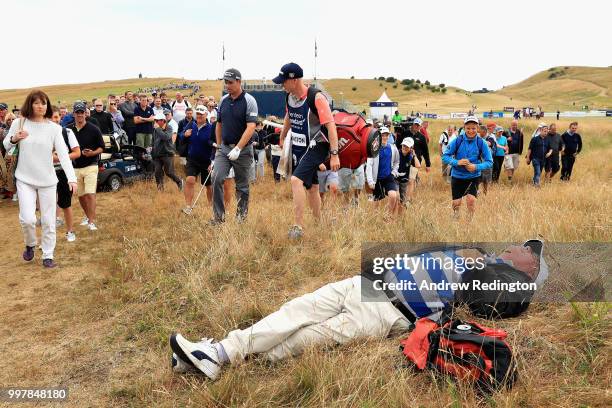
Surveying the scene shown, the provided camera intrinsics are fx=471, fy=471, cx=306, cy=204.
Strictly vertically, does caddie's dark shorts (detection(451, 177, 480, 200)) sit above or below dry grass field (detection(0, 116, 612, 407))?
above

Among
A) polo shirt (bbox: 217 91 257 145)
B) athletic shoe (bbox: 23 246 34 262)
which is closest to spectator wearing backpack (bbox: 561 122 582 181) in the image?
polo shirt (bbox: 217 91 257 145)

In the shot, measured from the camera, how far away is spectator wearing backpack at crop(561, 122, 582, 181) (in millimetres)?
14430

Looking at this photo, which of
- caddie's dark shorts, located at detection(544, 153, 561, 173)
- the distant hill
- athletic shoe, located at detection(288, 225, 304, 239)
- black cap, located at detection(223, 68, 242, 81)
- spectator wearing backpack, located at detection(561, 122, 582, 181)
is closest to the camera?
athletic shoe, located at detection(288, 225, 304, 239)

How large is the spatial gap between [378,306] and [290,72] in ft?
9.94

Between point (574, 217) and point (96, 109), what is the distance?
10864 millimetres

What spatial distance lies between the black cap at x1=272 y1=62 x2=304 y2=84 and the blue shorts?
3.39m

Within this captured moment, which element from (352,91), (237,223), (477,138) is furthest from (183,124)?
(352,91)

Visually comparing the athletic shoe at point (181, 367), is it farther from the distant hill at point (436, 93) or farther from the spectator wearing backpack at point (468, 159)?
the distant hill at point (436, 93)

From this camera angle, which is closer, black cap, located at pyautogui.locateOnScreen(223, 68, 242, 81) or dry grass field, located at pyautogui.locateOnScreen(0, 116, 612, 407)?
dry grass field, located at pyautogui.locateOnScreen(0, 116, 612, 407)

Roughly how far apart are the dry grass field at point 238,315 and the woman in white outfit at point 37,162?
55cm

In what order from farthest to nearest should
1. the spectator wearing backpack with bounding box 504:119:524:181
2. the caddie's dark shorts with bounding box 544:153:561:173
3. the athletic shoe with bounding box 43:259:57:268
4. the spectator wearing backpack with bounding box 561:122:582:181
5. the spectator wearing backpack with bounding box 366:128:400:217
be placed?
the spectator wearing backpack with bounding box 504:119:524:181 → the spectator wearing backpack with bounding box 561:122:582:181 → the caddie's dark shorts with bounding box 544:153:561:173 → the spectator wearing backpack with bounding box 366:128:400:217 → the athletic shoe with bounding box 43:259:57:268

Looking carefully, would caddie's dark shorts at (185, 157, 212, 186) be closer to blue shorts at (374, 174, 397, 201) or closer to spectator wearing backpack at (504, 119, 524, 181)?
blue shorts at (374, 174, 397, 201)

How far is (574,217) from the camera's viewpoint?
6.08 metres

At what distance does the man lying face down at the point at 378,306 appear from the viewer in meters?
3.27
